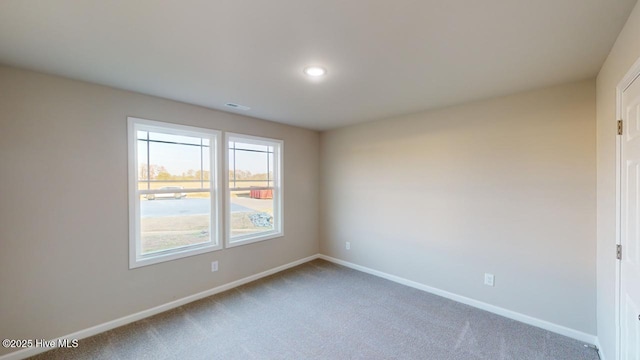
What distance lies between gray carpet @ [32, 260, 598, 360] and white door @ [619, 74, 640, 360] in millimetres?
908

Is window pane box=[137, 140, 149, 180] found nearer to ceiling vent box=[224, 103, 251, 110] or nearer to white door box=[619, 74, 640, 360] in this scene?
ceiling vent box=[224, 103, 251, 110]

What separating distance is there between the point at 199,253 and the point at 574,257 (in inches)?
158

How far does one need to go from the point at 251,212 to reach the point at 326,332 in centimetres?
206

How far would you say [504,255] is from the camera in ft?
9.30

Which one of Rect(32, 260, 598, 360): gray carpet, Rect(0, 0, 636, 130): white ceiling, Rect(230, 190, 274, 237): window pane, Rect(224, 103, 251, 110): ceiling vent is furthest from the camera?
Rect(230, 190, 274, 237): window pane

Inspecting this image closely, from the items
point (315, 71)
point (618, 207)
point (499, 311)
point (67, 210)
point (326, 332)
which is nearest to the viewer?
point (618, 207)

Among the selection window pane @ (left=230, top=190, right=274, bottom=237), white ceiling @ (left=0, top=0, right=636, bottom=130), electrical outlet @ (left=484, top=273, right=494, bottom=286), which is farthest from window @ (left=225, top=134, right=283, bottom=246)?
electrical outlet @ (left=484, top=273, right=494, bottom=286)

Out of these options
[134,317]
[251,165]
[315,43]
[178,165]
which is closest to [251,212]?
[251,165]

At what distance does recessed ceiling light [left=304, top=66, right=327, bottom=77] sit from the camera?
216 cm

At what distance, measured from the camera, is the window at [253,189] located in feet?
12.0

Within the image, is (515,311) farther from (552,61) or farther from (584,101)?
(552,61)

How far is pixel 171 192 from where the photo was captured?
3.09 meters

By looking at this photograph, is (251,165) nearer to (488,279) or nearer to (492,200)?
(492,200)

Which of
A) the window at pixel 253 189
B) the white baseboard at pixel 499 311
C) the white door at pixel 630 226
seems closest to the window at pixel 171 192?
the window at pixel 253 189
